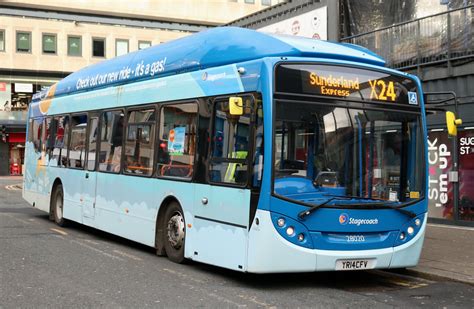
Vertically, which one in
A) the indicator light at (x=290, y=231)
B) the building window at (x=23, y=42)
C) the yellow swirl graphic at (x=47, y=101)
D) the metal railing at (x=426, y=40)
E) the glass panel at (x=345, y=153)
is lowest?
the indicator light at (x=290, y=231)

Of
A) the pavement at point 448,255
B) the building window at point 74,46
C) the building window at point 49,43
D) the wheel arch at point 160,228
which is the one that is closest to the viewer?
the pavement at point 448,255

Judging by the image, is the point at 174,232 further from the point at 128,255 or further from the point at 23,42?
the point at 23,42

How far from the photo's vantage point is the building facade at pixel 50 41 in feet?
162

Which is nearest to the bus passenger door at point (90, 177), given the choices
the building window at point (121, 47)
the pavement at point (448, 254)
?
the pavement at point (448, 254)

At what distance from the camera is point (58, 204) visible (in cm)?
1378

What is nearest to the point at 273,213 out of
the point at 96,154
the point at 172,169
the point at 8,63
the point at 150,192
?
the point at 172,169

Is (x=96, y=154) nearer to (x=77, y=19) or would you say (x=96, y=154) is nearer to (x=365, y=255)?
(x=365, y=255)

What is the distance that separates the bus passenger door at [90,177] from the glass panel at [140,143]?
5.20 feet

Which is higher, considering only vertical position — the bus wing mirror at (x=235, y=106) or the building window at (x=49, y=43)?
the building window at (x=49, y=43)

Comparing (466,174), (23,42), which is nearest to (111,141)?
(466,174)

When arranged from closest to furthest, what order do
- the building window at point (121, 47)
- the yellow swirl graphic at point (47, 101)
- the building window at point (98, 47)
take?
the yellow swirl graphic at point (47, 101) < the building window at point (98, 47) < the building window at point (121, 47)

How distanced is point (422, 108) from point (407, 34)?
7.19 meters

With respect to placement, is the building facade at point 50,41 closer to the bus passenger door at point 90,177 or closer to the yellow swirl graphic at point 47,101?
the yellow swirl graphic at point 47,101

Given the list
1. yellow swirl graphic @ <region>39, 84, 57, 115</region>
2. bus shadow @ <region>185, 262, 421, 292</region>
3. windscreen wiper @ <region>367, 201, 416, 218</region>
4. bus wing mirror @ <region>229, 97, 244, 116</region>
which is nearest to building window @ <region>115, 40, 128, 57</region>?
yellow swirl graphic @ <region>39, 84, 57, 115</region>
